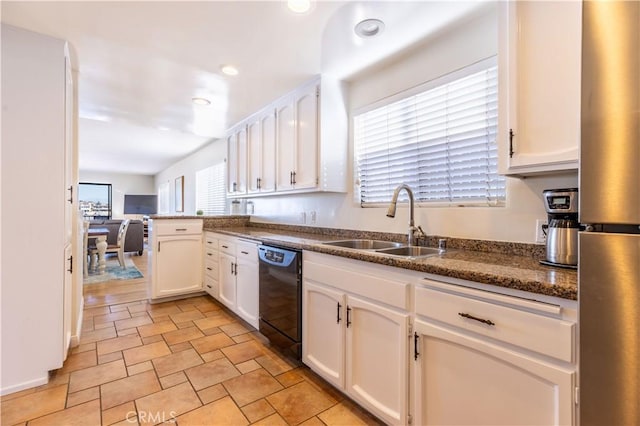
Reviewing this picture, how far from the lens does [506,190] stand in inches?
66.2

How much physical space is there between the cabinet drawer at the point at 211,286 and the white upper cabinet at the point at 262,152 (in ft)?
3.68

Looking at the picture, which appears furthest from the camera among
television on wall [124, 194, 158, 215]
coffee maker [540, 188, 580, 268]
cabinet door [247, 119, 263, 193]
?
television on wall [124, 194, 158, 215]

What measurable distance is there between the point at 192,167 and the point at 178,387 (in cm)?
589

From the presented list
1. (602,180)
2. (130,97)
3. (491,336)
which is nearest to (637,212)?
(602,180)

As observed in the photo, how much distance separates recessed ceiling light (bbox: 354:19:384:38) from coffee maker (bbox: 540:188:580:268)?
135 centimetres

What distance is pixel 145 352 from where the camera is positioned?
2.31 metres

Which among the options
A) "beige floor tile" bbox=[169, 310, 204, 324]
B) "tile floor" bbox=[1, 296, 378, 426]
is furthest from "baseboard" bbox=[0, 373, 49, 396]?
"beige floor tile" bbox=[169, 310, 204, 324]

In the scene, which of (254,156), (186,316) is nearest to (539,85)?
(254,156)

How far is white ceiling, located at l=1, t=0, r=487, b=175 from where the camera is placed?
1718mm

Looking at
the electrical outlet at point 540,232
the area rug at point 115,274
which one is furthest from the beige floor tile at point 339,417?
the area rug at point 115,274

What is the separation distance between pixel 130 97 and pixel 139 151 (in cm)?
436

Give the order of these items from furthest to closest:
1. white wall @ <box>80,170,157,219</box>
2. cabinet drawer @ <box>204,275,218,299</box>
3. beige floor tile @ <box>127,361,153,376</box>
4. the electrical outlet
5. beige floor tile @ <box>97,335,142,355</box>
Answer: white wall @ <box>80,170,157,219</box> → cabinet drawer @ <box>204,275,218,299</box> → beige floor tile @ <box>97,335,142,355</box> → beige floor tile @ <box>127,361,153,376</box> → the electrical outlet

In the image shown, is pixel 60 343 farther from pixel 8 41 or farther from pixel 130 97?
pixel 130 97

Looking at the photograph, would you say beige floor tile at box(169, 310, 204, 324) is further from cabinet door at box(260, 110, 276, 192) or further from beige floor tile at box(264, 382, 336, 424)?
beige floor tile at box(264, 382, 336, 424)
